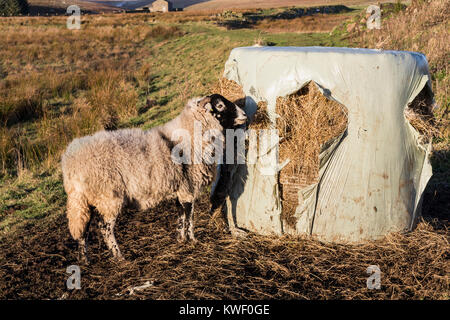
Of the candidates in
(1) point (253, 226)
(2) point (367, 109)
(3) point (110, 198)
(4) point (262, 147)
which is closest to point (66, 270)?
(3) point (110, 198)

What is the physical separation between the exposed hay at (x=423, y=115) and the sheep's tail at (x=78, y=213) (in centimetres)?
450

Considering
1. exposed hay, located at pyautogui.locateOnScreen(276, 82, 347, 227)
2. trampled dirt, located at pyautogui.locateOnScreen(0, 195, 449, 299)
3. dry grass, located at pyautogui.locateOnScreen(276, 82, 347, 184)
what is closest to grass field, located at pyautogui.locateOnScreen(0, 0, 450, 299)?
trampled dirt, located at pyautogui.locateOnScreen(0, 195, 449, 299)

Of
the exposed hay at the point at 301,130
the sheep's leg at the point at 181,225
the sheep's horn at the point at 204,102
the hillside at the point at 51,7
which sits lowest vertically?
the sheep's leg at the point at 181,225

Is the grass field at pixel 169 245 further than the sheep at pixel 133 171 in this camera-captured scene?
No

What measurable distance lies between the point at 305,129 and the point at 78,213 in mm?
3207

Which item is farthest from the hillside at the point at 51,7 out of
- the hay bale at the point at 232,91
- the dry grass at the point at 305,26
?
the hay bale at the point at 232,91

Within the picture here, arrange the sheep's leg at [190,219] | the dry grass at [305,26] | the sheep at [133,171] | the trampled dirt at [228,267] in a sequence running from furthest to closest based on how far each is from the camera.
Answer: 1. the dry grass at [305,26]
2. the sheep's leg at [190,219]
3. the sheep at [133,171]
4. the trampled dirt at [228,267]

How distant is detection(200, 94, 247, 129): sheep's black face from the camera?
5.30 m

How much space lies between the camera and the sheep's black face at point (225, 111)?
5305 mm

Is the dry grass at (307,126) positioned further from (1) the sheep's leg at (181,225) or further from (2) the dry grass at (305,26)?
(2) the dry grass at (305,26)

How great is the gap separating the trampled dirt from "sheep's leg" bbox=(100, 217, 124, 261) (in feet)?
0.46

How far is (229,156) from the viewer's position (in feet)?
19.0

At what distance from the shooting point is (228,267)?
4949 millimetres
